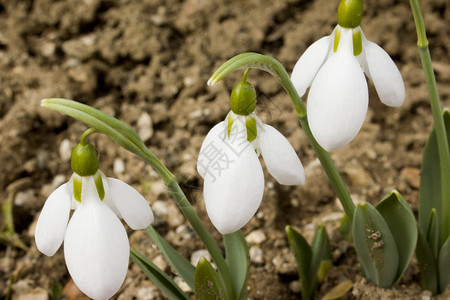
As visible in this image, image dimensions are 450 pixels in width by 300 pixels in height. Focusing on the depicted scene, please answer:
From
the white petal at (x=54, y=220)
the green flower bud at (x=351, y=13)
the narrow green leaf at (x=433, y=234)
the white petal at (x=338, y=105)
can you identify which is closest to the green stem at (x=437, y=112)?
the narrow green leaf at (x=433, y=234)

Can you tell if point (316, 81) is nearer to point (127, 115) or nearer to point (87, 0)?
point (127, 115)

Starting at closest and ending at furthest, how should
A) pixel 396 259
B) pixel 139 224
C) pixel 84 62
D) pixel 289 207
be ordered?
1. pixel 139 224
2. pixel 396 259
3. pixel 289 207
4. pixel 84 62

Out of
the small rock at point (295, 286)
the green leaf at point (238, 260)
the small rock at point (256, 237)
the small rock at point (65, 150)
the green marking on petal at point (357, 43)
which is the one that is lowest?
the small rock at point (295, 286)

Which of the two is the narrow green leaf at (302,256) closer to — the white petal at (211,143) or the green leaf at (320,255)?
the green leaf at (320,255)

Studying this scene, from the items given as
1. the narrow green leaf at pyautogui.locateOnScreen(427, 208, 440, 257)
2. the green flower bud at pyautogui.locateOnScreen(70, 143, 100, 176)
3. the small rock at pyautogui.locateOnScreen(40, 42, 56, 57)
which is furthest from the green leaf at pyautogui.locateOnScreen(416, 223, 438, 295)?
the small rock at pyautogui.locateOnScreen(40, 42, 56, 57)

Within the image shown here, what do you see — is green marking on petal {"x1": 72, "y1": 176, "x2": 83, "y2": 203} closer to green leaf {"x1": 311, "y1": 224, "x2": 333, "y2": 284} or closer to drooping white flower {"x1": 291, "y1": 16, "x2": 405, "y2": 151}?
drooping white flower {"x1": 291, "y1": 16, "x2": 405, "y2": 151}

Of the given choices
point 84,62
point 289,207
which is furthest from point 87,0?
point 289,207
